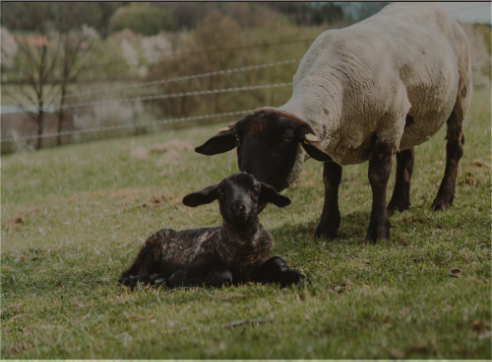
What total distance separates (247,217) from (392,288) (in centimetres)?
124

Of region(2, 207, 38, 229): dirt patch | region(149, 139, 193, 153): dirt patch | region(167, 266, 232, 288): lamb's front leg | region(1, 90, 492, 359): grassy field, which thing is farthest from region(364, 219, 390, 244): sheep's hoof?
region(149, 139, 193, 153): dirt patch

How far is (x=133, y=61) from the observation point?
3014 centimetres

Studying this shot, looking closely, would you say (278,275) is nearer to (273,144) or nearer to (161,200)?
(273,144)

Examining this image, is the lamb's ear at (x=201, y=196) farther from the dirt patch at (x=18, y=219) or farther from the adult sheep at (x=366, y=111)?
the dirt patch at (x=18, y=219)

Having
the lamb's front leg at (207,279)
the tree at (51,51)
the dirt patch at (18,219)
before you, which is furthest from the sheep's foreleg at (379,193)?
the tree at (51,51)

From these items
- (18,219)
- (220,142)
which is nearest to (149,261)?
(220,142)

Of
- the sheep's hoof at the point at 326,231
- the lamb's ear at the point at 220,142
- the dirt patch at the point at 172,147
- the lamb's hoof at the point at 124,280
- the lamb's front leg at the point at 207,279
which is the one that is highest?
the lamb's ear at the point at 220,142

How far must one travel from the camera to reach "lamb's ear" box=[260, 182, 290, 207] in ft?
13.3

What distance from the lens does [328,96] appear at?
5164mm

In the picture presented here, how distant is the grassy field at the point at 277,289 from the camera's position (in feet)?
9.00

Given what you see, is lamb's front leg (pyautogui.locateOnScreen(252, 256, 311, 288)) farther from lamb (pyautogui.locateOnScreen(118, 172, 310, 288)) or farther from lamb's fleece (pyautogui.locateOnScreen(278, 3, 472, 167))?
lamb's fleece (pyautogui.locateOnScreen(278, 3, 472, 167))

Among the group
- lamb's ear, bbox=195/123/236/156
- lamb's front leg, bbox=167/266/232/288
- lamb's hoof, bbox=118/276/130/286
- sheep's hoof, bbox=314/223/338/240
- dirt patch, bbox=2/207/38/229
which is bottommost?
dirt patch, bbox=2/207/38/229

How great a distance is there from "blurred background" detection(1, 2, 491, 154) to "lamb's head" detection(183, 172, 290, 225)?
23.4 metres

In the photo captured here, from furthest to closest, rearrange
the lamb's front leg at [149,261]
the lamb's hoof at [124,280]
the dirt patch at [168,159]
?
the dirt patch at [168,159] < the lamb's front leg at [149,261] < the lamb's hoof at [124,280]
